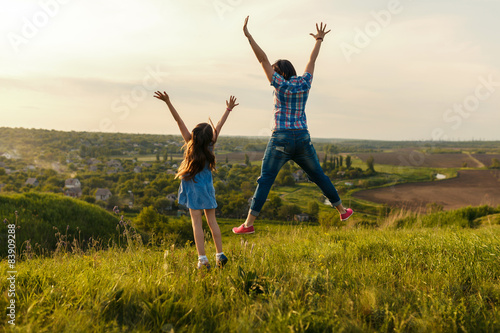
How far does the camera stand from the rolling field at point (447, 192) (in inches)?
2616

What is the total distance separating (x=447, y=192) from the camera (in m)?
75.6

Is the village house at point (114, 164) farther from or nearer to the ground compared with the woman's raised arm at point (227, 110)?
nearer to the ground

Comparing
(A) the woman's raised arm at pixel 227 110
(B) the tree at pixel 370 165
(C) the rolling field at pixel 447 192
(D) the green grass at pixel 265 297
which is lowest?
(C) the rolling field at pixel 447 192

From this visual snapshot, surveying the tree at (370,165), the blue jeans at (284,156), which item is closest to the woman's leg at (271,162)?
the blue jeans at (284,156)

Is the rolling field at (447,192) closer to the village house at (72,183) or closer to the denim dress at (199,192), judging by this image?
the denim dress at (199,192)

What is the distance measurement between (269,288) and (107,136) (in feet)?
576

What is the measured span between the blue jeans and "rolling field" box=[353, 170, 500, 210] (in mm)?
65101

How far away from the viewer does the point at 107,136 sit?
162 metres

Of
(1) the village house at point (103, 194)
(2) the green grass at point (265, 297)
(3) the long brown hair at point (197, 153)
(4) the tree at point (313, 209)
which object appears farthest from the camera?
(1) the village house at point (103, 194)

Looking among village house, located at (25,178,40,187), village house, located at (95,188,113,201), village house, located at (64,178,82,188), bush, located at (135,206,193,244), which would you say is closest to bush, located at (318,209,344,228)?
bush, located at (135,206,193,244)

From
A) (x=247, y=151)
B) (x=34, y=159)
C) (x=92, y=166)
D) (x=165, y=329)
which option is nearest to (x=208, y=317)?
(x=165, y=329)

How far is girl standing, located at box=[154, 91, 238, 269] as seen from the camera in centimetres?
387

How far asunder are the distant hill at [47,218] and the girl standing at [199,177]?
9.38 metres

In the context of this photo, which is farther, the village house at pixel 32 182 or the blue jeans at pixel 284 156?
the village house at pixel 32 182
